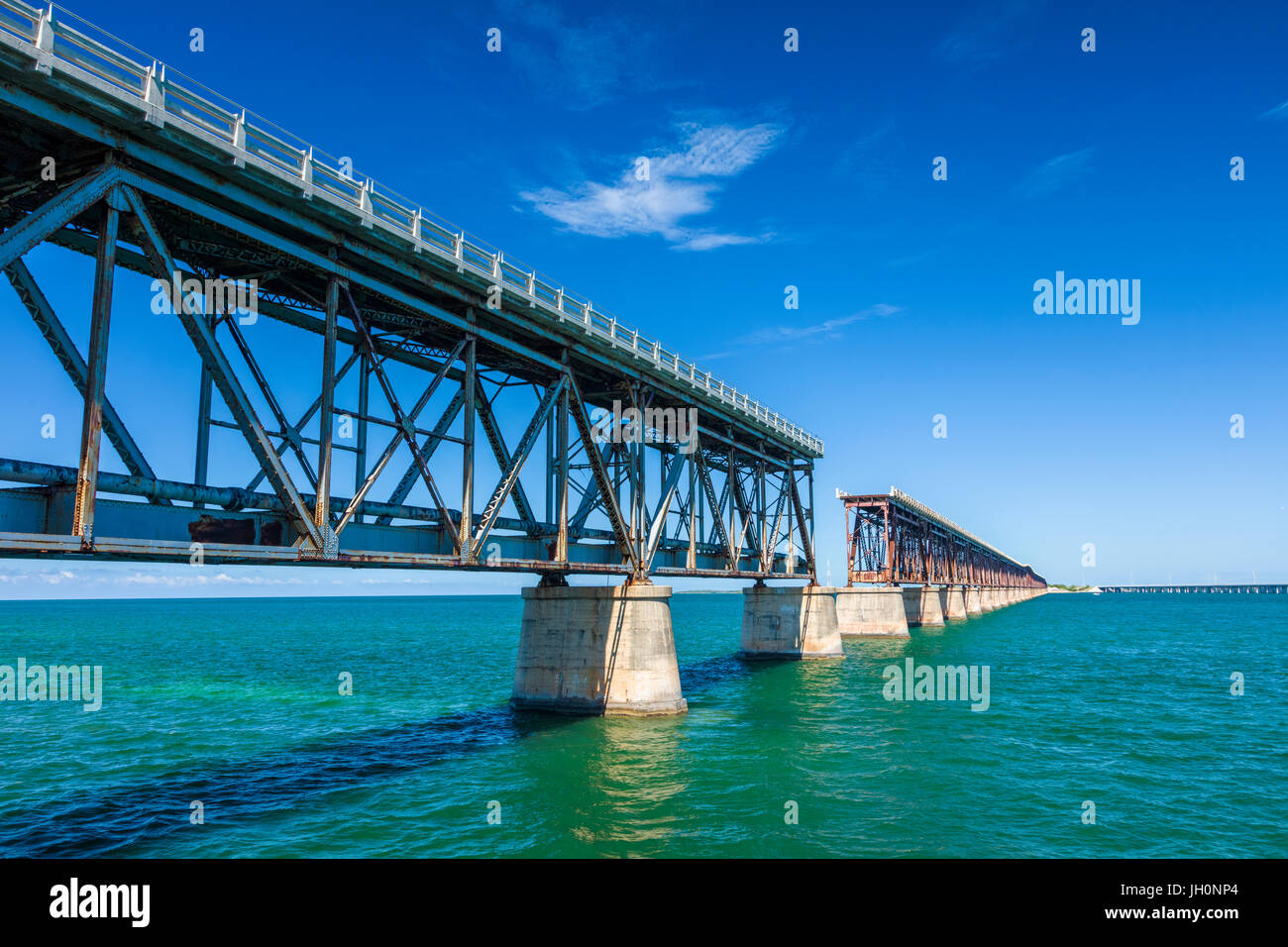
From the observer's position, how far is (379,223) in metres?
19.6

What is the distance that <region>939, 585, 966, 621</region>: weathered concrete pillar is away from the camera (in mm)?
122062

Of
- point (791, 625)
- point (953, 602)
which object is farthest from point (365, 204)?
point (953, 602)

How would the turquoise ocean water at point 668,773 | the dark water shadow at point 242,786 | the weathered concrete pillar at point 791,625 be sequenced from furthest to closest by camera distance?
the weathered concrete pillar at point 791,625
the dark water shadow at point 242,786
the turquoise ocean water at point 668,773

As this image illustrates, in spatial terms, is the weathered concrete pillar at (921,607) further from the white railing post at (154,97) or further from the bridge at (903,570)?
the white railing post at (154,97)

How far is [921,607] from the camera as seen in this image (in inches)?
4102

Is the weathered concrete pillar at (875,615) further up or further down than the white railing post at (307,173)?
further down

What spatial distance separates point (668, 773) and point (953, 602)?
119 metres

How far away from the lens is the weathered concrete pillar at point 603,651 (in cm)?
3020

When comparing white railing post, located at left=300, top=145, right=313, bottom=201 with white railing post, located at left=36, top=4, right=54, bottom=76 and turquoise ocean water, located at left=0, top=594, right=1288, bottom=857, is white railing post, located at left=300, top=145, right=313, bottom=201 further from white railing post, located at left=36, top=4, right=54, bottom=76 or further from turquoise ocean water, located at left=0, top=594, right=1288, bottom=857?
turquoise ocean water, located at left=0, top=594, right=1288, bottom=857

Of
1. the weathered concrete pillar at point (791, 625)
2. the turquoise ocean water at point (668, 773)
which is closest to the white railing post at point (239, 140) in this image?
the turquoise ocean water at point (668, 773)

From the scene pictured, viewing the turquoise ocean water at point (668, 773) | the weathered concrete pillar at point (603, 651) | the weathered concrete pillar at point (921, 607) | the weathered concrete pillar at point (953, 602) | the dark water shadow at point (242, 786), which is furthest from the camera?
the weathered concrete pillar at point (953, 602)

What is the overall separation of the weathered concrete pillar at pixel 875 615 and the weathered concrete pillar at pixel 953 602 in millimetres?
38476

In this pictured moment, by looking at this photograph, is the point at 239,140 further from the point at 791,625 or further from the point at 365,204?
the point at 791,625
